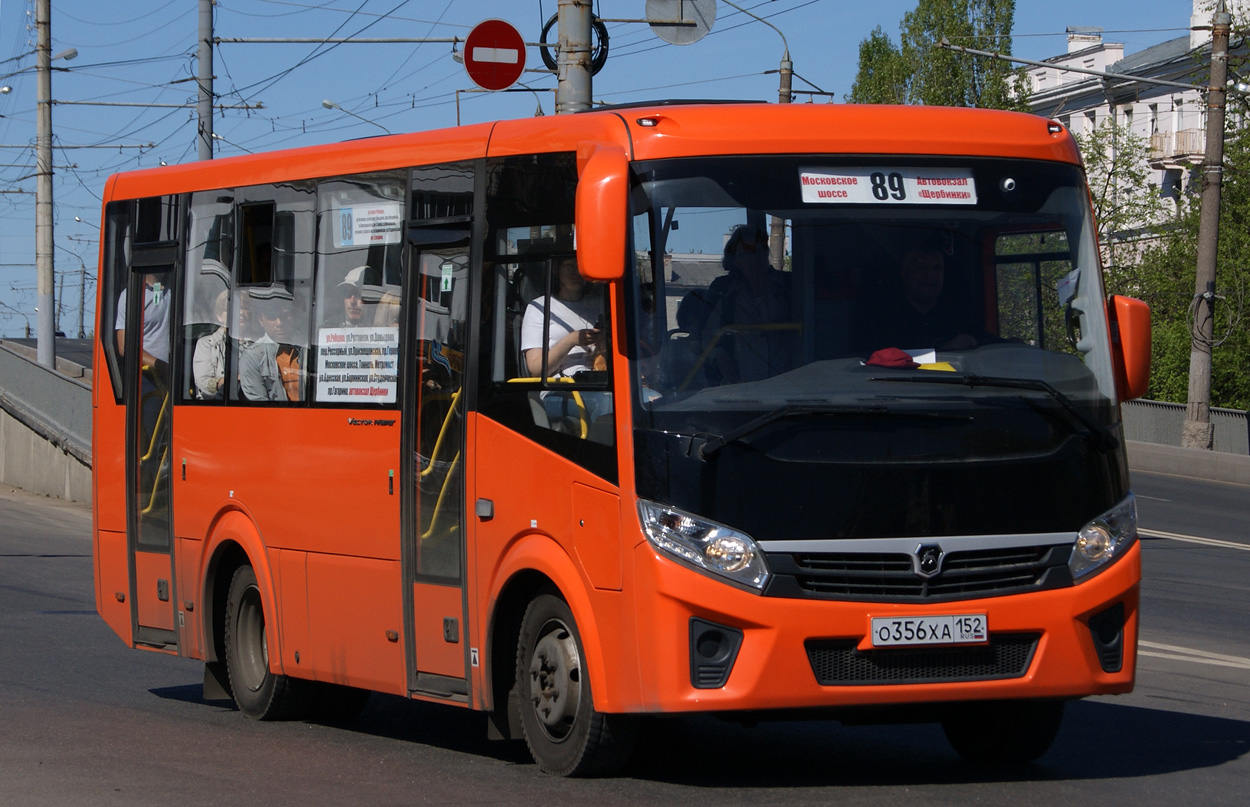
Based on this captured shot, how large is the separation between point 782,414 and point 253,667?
4547mm

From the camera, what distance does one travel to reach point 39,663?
12.3 meters

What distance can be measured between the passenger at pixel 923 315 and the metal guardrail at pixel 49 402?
1046 inches

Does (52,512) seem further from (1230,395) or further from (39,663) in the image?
(1230,395)

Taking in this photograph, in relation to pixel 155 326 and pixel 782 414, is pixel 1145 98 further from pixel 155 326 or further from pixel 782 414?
pixel 782 414

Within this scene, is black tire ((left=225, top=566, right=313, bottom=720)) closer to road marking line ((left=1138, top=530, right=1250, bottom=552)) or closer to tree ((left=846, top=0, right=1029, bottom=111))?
road marking line ((left=1138, top=530, right=1250, bottom=552))

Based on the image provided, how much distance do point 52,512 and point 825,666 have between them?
26.6m

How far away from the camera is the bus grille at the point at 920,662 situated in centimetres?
670

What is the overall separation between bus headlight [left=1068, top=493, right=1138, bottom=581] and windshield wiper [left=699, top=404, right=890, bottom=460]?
93 cm

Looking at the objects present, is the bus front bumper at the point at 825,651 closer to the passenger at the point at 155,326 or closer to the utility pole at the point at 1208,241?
the passenger at the point at 155,326

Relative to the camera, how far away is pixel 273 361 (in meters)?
9.74

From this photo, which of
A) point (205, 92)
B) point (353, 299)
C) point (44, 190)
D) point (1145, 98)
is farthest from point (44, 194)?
point (1145, 98)

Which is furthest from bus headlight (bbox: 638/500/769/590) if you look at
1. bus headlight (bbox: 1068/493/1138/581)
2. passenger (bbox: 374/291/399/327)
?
passenger (bbox: 374/291/399/327)

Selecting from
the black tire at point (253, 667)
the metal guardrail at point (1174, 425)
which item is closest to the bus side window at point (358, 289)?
the black tire at point (253, 667)

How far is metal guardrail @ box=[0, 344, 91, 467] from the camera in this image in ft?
107
